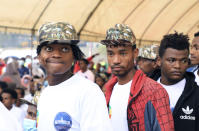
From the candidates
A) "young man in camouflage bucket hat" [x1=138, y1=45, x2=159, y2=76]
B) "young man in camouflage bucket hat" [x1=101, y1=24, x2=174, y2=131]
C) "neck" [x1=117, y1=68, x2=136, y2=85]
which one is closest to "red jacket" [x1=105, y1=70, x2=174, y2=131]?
"young man in camouflage bucket hat" [x1=101, y1=24, x2=174, y2=131]

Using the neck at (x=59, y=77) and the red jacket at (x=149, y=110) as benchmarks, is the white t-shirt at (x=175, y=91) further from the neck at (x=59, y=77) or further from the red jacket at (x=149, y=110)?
the neck at (x=59, y=77)

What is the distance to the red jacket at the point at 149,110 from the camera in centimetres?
253

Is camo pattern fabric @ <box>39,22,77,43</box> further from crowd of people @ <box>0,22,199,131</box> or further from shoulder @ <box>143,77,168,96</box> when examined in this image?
shoulder @ <box>143,77,168,96</box>

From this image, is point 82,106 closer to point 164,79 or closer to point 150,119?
point 150,119

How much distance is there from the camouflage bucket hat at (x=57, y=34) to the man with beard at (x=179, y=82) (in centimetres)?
126

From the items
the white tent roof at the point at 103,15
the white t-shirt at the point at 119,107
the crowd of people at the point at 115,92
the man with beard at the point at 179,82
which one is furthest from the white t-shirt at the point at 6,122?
the white tent roof at the point at 103,15

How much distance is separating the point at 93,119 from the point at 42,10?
19.7 ft

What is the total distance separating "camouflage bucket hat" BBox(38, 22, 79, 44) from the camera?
2.24 meters

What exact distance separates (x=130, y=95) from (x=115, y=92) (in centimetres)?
24

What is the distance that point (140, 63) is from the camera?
4844 mm

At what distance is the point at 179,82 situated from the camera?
3.21 meters

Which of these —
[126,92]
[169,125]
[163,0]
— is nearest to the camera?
[169,125]

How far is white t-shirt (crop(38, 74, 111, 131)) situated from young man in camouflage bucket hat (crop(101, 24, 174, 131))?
60 cm

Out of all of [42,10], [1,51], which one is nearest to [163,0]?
[42,10]
